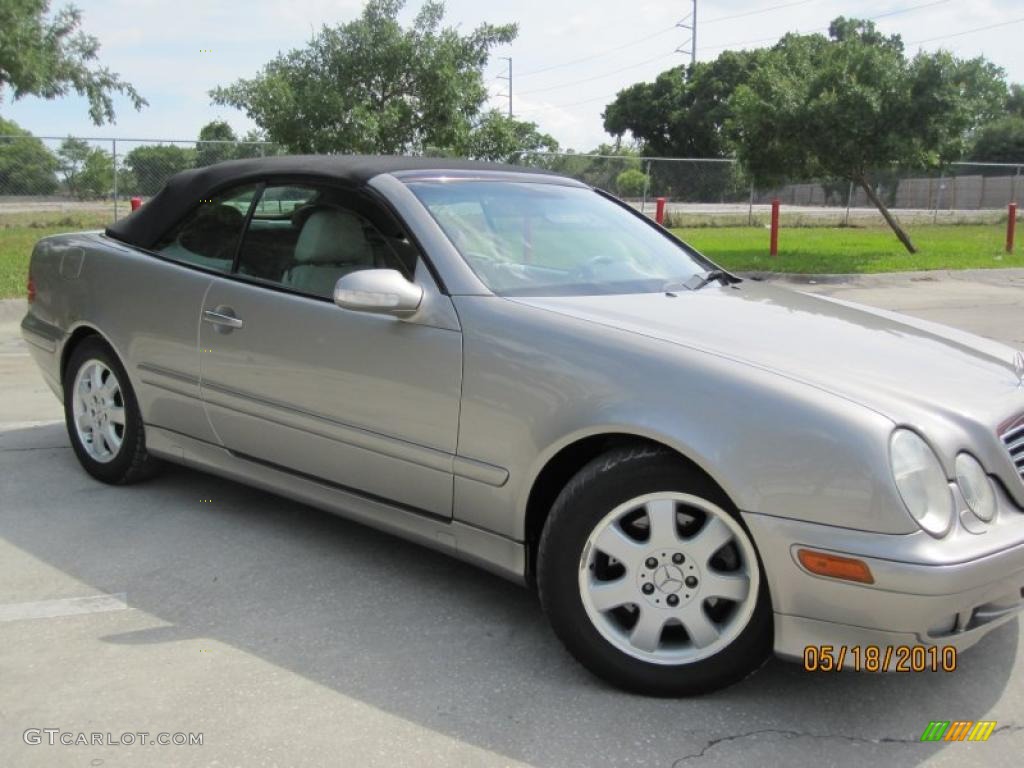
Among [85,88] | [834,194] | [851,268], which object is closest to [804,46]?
[851,268]

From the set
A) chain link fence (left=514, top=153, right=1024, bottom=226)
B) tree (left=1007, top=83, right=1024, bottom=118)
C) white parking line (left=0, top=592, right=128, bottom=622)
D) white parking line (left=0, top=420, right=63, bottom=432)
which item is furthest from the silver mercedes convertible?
tree (left=1007, top=83, right=1024, bottom=118)

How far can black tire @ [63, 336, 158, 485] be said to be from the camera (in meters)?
4.43

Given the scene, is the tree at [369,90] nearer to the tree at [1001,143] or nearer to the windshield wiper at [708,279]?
the windshield wiper at [708,279]

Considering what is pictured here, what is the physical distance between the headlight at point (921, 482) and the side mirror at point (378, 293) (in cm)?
154

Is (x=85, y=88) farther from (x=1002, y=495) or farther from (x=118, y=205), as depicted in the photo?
(x=1002, y=495)

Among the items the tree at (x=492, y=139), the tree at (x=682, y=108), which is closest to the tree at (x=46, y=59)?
the tree at (x=492, y=139)

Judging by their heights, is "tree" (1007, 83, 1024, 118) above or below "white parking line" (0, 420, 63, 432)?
above

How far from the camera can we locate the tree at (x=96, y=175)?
17953mm

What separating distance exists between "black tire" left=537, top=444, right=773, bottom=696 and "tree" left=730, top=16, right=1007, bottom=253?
15078 millimetres

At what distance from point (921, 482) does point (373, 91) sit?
43.0 ft

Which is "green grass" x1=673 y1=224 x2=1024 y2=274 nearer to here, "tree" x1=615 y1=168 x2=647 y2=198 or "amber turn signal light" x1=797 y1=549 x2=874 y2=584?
"tree" x1=615 y1=168 x2=647 y2=198

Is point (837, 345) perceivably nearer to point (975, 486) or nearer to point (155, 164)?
point (975, 486)

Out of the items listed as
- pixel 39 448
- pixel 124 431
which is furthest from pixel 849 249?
pixel 124 431

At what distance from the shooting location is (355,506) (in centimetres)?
354
